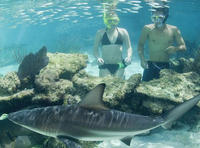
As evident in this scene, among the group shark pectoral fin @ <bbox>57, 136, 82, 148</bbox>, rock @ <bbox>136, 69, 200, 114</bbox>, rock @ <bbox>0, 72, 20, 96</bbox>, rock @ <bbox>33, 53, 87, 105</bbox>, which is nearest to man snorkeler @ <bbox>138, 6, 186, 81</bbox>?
rock @ <bbox>136, 69, 200, 114</bbox>

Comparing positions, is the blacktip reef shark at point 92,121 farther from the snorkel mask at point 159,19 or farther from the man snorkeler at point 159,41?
the snorkel mask at point 159,19

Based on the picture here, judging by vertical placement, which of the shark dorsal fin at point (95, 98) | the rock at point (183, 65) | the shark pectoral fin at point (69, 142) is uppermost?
the shark dorsal fin at point (95, 98)

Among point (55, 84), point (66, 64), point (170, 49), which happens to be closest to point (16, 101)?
point (55, 84)

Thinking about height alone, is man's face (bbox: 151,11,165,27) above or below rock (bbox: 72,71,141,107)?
above

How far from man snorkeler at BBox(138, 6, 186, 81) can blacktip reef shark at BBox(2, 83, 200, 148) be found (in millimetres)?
6201

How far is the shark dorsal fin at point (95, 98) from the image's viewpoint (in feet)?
10.1

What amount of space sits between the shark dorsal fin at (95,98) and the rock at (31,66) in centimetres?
303

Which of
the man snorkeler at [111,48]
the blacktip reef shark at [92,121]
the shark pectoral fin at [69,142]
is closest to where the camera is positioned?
the shark pectoral fin at [69,142]

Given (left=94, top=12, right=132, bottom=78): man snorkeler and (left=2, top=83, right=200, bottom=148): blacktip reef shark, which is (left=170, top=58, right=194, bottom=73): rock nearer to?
(left=94, top=12, right=132, bottom=78): man snorkeler

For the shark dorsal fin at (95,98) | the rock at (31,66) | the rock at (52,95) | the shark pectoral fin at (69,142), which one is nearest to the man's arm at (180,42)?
the rock at (52,95)

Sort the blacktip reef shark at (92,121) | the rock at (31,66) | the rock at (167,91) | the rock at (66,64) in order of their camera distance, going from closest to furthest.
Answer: the blacktip reef shark at (92,121) → the rock at (31,66) → the rock at (167,91) → the rock at (66,64)

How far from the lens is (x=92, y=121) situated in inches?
127

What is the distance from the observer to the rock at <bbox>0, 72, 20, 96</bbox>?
538 cm

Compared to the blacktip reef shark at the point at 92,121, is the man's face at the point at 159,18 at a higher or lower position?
higher
